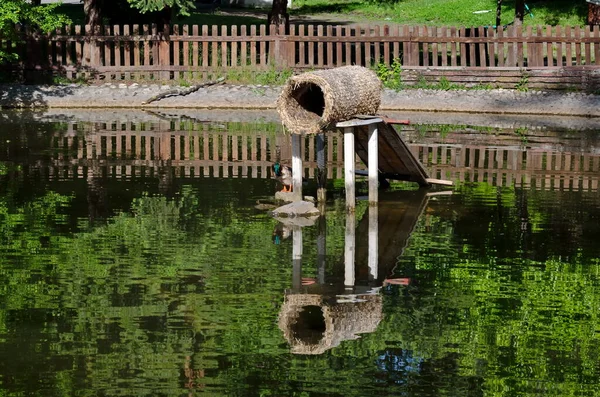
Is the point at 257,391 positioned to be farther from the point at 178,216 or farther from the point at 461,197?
the point at 461,197

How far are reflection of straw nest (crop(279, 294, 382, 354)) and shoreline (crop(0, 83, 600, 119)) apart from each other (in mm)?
20460

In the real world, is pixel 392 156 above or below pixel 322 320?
above

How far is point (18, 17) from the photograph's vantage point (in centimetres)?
3416

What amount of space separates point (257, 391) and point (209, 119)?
22.1 meters

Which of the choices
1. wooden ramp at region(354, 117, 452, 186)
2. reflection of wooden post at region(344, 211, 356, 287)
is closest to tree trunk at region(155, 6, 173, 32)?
wooden ramp at region(354, 117, 452, 186)

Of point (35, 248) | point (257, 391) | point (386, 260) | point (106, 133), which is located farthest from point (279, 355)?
point (106, 133)

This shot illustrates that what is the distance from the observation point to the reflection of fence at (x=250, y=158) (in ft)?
80.5

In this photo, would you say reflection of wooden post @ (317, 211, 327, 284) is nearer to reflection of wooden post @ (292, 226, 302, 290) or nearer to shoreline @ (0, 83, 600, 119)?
reflection of wooden post @ (292, 226, 302, 290)

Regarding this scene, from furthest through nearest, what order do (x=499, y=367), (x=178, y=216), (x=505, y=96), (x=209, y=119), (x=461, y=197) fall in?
1. (x=505, y=96)
2. (x=209, y=119)
3. (x=461, y=197)
4. (x=178, y=216)
5. (x=499, y=367)

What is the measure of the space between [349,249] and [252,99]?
18609mm

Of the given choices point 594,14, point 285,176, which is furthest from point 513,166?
point 594,14

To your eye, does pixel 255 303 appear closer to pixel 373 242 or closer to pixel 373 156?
pixel 373 242

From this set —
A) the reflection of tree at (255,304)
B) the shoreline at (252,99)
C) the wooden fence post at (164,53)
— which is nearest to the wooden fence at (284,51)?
the wooden fence post at (164,53)

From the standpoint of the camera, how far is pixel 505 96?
35562 millimetres
